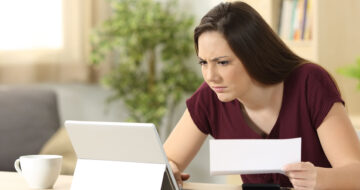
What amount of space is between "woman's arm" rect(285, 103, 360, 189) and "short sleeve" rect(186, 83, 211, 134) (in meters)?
0.37

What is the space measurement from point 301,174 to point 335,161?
26 cm

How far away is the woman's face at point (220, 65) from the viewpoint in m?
1.50

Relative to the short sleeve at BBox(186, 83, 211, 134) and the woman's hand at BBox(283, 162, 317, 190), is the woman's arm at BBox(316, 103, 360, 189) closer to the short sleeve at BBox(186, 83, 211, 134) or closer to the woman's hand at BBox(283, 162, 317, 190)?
the woman's hand at BBox(283, 162, 317, 190)

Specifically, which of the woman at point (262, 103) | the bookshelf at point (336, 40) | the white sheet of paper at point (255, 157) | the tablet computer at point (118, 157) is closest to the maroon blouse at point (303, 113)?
the woman at point (262, 103)

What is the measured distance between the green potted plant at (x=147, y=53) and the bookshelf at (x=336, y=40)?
0.76 metres

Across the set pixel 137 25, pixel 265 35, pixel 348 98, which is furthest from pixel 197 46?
pixel 137 25

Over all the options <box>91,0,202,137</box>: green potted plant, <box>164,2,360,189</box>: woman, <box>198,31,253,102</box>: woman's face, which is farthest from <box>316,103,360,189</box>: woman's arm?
<box>91,0,202,137</box>: green potted plant

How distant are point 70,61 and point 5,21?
45cm

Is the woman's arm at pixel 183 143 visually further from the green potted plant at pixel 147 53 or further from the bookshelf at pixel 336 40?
the green potted plant at pixel 147 53

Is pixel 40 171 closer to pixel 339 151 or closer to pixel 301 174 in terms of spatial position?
pixel 301 174

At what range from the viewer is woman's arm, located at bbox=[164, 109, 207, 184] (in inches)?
69.9

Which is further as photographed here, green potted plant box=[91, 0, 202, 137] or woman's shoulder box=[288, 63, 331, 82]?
green potted plant box=[91, 0, 202, 137]

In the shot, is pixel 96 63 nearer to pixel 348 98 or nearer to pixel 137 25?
pixel 137 25

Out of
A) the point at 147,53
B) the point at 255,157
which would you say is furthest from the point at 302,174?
the point at 147,53
